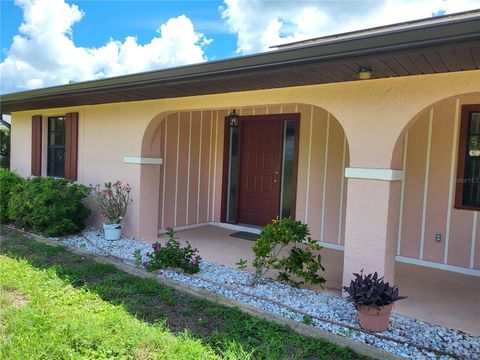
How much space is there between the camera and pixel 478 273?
469 cm

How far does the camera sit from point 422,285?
4.24m

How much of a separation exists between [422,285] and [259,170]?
3.48 meters

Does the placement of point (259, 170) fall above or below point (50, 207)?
above

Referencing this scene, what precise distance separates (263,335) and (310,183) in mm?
3583

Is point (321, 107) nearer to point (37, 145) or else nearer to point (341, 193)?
point (341, 193)

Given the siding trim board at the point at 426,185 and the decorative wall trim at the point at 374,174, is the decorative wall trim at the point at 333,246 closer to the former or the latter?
the siding trim board at the point at 426,185

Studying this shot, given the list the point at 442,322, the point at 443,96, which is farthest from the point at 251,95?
the point at 442,322

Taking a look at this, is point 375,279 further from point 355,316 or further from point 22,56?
point 22,56

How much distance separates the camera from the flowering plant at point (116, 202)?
5.96m

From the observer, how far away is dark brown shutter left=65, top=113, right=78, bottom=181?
701 centimetres

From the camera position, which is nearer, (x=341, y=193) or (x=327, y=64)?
(x=327, y=64)

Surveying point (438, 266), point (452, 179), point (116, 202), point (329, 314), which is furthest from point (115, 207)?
point (452, 179)

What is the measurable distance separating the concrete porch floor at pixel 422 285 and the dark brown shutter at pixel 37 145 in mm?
4194

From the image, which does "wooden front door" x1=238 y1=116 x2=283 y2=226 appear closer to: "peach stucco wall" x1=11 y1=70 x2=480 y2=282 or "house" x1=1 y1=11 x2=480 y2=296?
"house" x1=1 y1=11 x2=480 y2=296
